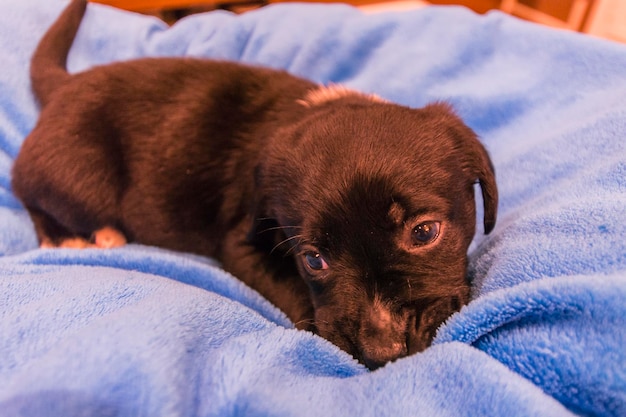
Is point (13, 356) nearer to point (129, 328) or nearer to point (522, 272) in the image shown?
point (129, 328)

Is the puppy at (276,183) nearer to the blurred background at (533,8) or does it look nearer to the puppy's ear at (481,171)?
the puppy's ear at (481,171)

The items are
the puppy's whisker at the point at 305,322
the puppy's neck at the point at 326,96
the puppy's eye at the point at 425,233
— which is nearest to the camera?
the puppy's eye at the point at 425,233

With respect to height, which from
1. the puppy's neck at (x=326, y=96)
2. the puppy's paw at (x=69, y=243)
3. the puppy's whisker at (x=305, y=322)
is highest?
the puppy's neck at (x=326, y=96)

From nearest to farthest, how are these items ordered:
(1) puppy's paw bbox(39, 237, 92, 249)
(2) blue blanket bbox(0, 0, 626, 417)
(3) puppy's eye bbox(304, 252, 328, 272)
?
(2) blue blanket bbox(0, 0, 626, 417) < (3) puppy's eye bbox(304, 252, 328, 272) < (1) puppy's paw bbox(39, 237, 92, 249)

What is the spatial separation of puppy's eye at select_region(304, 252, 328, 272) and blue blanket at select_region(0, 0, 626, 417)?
8.7 inches

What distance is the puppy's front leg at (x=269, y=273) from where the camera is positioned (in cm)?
164

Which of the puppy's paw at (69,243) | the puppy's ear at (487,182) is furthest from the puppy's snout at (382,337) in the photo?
the puppy's paw at (69,243)

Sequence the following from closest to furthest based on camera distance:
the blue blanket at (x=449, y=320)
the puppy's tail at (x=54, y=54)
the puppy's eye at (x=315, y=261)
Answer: the blue blanket at (x=449, y=320) < the puppy's eye at (x=315, y=261) < the puppy's tail at (x=54, y=54)

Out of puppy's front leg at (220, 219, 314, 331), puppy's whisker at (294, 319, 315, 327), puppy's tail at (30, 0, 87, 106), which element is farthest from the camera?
puppy's tail at (30, 0, 87, 106)

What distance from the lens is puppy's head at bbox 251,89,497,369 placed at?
122cm

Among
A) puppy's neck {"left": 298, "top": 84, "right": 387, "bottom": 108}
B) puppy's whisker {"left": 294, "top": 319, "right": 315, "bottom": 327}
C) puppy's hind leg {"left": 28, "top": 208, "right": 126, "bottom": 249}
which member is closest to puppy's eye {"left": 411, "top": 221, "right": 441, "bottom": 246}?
puppy's whisker {"left": 294, "top": 319, "right": 315, "bottom": 327}

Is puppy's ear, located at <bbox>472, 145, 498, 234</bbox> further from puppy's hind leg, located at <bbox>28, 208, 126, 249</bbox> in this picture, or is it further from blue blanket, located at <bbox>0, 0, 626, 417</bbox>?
puppy's hind leg, located at <bbox>28, 208, 126, 249</bbox>

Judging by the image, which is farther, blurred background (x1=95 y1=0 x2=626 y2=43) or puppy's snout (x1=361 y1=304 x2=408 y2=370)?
blurred background (x1=95 y1=0 x2=626 y2=43)

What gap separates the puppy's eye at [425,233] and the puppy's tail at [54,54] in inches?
70.7
